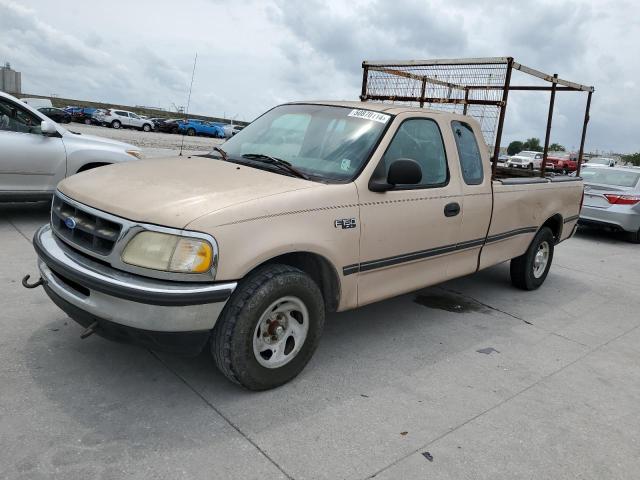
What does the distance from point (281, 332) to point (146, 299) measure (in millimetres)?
890

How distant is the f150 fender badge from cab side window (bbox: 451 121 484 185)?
4.88 ft

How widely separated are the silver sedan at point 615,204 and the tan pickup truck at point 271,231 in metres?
6.43

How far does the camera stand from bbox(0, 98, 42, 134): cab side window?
6770 mm

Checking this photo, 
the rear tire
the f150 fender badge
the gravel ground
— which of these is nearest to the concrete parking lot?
the f150 fender badge

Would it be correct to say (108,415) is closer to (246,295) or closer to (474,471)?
(246,295)

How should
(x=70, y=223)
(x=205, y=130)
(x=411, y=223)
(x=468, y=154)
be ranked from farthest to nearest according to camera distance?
(x=205, y=130) < (x=468, y=154) < (x=411, y=223) < (x=70, y=223)

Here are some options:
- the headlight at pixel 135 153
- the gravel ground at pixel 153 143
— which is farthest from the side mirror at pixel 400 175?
the gravel ground at pixel 153 143

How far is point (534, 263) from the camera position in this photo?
6.09m

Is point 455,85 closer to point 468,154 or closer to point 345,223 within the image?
point 468,154

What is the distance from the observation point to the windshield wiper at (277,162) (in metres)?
3.62

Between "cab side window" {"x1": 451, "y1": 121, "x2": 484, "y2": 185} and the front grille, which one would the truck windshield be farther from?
the front grille

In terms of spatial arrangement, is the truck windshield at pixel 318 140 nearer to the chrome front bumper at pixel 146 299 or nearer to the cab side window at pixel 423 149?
the cab side window at pixel 423 149

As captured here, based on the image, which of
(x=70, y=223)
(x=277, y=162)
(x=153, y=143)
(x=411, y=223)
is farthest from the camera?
(x=153, y=143)

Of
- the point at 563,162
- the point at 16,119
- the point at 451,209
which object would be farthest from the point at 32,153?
the point at 563,162
